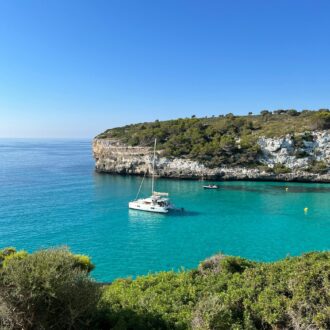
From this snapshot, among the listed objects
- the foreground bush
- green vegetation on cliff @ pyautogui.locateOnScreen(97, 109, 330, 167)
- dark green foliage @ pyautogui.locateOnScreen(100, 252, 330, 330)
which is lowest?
dark green foliage @ pyautogui.locateOnScreen(100, 252, 330, 330)

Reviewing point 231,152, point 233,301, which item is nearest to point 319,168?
point 231,152

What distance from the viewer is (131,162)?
73062 mm

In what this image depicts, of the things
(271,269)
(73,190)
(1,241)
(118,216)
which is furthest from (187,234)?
(73,190)

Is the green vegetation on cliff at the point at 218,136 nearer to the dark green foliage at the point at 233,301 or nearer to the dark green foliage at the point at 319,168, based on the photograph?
the dark green foliage at the point at 319,168

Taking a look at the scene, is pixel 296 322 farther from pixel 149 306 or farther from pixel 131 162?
pixel 131 162

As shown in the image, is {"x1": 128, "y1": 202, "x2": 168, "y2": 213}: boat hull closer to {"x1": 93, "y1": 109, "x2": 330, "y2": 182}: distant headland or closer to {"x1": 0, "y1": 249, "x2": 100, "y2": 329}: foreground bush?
{"x1": 93, "y1": 109, "x2": 330, "y2": 182}: distant headland

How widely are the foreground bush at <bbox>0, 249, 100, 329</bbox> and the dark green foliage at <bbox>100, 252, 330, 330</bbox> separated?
4.35 ft

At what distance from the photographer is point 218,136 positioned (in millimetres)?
76312

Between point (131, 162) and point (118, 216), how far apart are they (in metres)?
34.8

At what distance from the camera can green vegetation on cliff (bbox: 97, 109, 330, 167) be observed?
69.6 metres

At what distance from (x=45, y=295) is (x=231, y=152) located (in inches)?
2565

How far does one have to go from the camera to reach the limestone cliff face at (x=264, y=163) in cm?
6500

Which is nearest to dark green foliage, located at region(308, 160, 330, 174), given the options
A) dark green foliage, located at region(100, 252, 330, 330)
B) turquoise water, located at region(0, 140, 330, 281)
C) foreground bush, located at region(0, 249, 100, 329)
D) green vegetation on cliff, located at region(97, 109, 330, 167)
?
turquoise water, located at region(0, 140, 330, 281)

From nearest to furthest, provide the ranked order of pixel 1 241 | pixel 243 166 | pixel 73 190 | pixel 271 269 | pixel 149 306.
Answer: pixel 149 306, pixel 271 269, pixel 1 241, pixel 73 190, pixel 243 166
